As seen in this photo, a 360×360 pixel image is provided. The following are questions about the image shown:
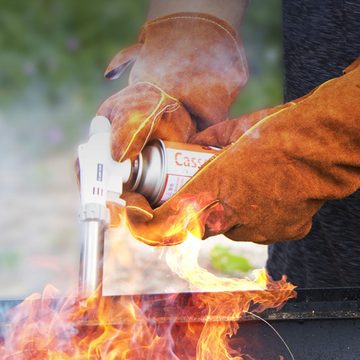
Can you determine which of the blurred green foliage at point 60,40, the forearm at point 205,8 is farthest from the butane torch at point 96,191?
the blurred green foliage at point 60,40

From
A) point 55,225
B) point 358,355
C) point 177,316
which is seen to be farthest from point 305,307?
point 55,225

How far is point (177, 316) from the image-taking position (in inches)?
44.7

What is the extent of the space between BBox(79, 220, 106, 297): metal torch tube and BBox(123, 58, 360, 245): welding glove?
143mm

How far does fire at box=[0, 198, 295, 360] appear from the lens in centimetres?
111

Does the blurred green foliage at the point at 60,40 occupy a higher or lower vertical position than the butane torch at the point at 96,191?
higher

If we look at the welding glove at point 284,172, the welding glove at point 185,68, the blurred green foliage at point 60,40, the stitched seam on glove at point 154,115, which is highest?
the blurred green foliage at point 60,40

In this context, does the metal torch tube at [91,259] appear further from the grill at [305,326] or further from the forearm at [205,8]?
the forearm at [205,8]

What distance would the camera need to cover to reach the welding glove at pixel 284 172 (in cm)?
110

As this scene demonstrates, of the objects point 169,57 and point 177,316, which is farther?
point 169,57

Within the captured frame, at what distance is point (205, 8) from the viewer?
59.1 inches

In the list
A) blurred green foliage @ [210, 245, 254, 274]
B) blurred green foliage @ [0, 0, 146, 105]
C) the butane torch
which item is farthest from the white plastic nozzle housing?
blurred green foliage @ [210, 245, 254, 274]

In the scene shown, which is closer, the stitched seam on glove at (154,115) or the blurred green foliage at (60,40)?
the stitched seam on glove at (154,115)

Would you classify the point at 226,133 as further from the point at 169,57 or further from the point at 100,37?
the point at 100,37

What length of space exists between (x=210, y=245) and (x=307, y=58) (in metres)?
1.45
